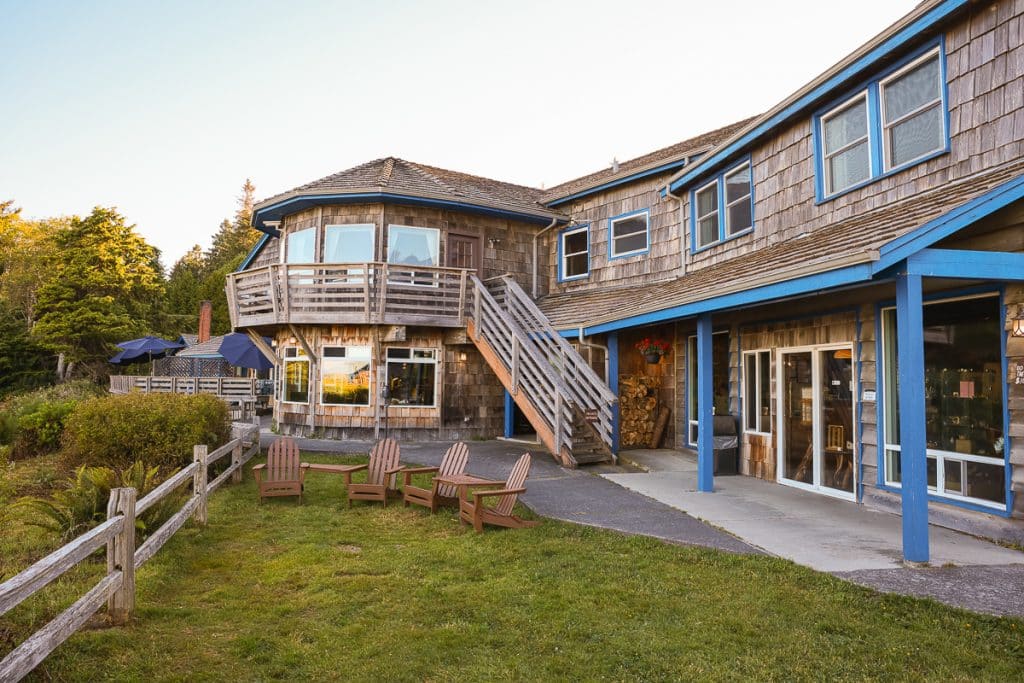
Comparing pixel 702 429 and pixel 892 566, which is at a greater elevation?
pixel 702 429

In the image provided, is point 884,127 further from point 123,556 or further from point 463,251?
point 463,251

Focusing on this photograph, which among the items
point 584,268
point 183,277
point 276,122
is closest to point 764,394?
point 584,268

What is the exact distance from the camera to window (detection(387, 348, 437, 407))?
1531 centimetres

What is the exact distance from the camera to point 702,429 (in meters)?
9.16

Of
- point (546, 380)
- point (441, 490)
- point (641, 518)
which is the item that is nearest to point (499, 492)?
point (441, 490)

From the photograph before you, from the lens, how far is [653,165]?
1412cm

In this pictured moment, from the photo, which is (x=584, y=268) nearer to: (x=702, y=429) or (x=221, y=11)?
(x=702, y=429)

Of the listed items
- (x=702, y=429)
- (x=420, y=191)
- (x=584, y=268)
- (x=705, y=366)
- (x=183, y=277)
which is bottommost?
(x=702, y=429)

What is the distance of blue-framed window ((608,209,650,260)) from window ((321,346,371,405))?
6.55m

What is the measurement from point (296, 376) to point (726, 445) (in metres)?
10.6

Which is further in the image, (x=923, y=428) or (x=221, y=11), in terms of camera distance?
(x=221, y=11)

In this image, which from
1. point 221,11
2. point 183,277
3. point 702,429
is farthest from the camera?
point 183,277

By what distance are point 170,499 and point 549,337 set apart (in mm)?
8380

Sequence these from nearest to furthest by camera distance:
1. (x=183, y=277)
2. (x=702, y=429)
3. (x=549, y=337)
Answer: (x=702, y=429) → (x=549, y=337) → (x=183, y=277)
